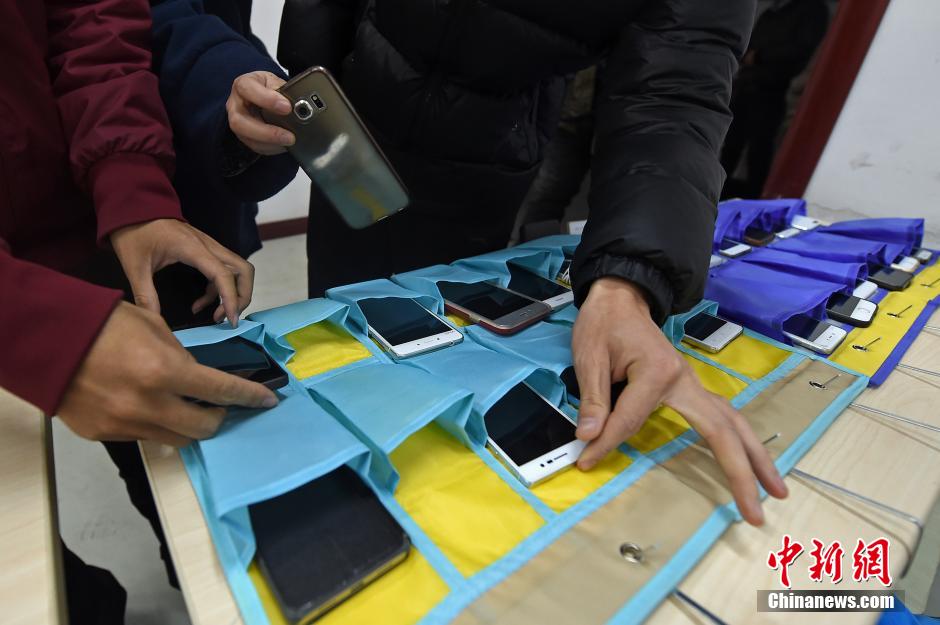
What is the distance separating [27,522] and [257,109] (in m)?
0.44

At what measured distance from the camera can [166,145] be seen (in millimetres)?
546

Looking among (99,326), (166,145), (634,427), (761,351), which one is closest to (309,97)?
(166,145)

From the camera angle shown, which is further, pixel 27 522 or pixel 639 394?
pixel 639 394

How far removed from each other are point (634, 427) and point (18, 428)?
1.76 feet

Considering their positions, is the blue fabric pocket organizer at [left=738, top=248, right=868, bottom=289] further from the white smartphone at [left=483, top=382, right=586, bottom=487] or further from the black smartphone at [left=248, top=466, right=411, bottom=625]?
the black smartphone at [left=248, top=466, right=411, bottom=625]

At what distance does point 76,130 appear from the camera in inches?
20.2

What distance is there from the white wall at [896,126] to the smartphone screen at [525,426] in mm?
1563

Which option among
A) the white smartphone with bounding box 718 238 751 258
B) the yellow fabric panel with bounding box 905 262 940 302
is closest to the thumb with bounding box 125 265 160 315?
the white smartphone with bounding box 718 238 751 258

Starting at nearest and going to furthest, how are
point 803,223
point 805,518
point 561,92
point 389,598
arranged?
1. point 389,598
2. point 805,518
3. point 561,92
4. point 803,223

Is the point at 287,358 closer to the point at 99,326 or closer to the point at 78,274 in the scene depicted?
the point at 99,326

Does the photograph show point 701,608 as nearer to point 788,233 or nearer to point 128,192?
point 128,192

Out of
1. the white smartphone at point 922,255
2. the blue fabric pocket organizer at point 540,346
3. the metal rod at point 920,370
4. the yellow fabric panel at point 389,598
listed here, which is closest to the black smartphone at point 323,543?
the yellow fabric panel at point 389,598

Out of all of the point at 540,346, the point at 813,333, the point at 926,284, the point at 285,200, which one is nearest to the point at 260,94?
the point at 540,346

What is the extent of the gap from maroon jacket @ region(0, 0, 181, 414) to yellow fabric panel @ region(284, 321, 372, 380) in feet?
0.63
